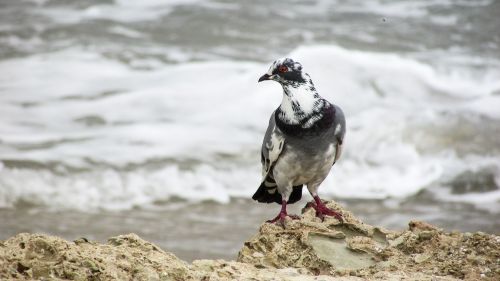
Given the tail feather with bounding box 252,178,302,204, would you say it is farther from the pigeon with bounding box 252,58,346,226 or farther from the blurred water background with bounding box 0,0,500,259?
the blurred water background with bounding box 0,0,500,259

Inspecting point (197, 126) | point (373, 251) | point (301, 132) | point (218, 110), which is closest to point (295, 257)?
point (373, 251)

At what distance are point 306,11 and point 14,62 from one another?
653 cm

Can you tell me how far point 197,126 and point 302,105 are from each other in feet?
24.9

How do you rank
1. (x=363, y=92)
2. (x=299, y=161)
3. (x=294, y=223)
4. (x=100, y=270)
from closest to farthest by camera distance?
(x=100, y=270), (x=294, y=223), (x=299, y=161), (x=363, y=92)

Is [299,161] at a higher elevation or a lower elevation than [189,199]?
lower

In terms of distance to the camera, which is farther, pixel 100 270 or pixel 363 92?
pixel 363 92

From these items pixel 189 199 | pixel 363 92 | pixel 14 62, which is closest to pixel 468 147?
pixel 363 92

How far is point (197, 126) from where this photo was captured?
13.1 metres

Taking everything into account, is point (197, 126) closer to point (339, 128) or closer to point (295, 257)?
point (339, 128)

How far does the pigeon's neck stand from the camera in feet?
18.3

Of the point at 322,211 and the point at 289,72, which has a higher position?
the point at 289,72

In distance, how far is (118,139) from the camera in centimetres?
1255

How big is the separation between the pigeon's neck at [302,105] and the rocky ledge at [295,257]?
64 centimetres

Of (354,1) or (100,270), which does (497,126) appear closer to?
(354,1)
